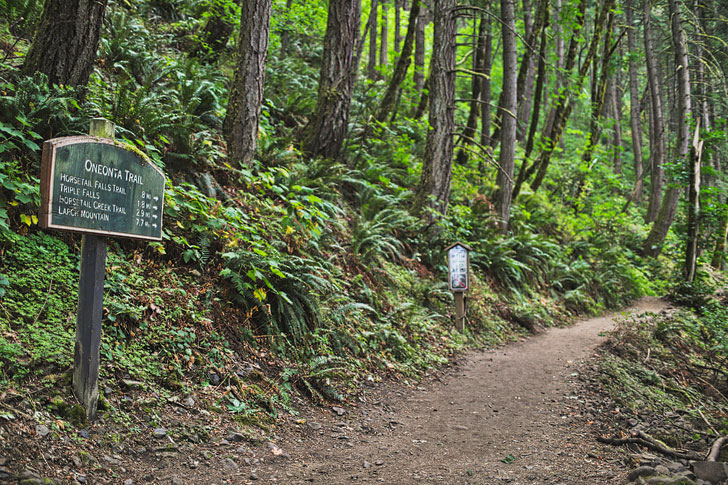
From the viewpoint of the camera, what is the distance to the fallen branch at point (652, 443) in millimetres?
4266

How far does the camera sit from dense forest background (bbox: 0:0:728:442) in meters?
4.80

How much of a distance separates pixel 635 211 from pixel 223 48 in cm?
2126

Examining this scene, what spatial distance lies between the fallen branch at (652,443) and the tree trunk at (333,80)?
25.8 feet

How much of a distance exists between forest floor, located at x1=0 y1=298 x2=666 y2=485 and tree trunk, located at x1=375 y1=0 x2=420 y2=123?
9.19 metres

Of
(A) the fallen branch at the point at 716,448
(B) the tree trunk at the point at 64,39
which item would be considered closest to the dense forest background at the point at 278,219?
(B) the tree trunk at the point at 64,39

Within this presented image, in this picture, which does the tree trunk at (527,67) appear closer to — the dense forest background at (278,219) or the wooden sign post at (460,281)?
the dense forest background at (278,219)

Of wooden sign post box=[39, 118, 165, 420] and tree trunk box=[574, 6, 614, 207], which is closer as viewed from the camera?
wooden sign post box=[39, 118, 165, 420]

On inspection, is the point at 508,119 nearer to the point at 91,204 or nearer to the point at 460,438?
the point at 460,438

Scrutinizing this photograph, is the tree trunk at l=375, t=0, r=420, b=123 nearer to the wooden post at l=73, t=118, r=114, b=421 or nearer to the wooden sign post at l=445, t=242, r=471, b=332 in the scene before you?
the wooden sign post at l=445, t=242, r=471, b=332

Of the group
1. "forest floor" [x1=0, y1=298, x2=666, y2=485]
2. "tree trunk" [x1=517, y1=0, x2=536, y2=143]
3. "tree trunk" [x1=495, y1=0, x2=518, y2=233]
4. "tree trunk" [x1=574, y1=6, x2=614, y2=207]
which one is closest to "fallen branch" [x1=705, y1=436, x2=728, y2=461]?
"forest floor" [x1=0, y1=298, x2=666, y2=485]

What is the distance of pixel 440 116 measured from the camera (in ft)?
36.8

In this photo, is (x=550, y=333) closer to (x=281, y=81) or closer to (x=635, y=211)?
(x=281, y=81)

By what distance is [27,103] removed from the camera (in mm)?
5309

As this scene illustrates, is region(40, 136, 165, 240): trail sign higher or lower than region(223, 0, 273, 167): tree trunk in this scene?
lower
